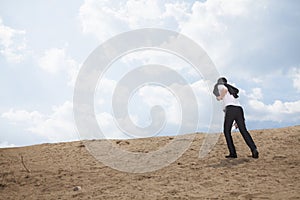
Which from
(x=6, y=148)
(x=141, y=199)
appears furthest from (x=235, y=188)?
(x=6, y=148)

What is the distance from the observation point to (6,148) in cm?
1231

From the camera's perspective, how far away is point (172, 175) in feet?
25.6

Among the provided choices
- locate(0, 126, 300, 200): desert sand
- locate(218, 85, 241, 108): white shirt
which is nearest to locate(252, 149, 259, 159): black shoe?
locate(0, 126, 300, 200): desert sand

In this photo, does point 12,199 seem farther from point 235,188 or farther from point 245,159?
point 245,159

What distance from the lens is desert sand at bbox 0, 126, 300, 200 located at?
660cm

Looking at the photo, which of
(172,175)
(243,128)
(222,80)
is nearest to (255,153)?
(243,128)

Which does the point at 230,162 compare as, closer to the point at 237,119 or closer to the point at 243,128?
the point at 243,128

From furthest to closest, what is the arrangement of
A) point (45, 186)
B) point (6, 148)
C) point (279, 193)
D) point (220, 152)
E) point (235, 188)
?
point (6, 148) → point (220, 152) → point (45, 186) → point (235, 188) → point (279, 193)

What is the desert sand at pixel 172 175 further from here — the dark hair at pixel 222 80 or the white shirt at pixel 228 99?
the dark hair at pixel 222 80

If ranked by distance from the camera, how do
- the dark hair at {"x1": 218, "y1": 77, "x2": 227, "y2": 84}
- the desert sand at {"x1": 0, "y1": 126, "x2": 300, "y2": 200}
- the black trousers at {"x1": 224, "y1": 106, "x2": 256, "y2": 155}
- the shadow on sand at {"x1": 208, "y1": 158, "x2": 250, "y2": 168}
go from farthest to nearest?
the dark hair at {"x1": 218, "y1": 77, "x2": 227, "y2": 84} → the black trousers at {"x1": 224, "y1": 106, "x2": 256, "y2": 155} → the shadow on sand at {"x1": 208, "y1": 158, "x2": 250, "y2": 168} → the desert sand at {"x1": 0, "y1": 126, "x2": 300, "y2": 200}

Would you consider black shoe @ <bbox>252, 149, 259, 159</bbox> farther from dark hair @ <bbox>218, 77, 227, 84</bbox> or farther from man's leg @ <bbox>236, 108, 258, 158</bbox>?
dark hair @ <bbox>218, 77, 227, 84</bbox>

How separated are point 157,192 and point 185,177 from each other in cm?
106

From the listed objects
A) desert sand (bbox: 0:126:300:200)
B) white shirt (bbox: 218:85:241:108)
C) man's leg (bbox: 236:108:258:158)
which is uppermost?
white shirt (bbox: 218:85:241:108)

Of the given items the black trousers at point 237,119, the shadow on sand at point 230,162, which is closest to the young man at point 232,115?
the black trousers at point 237,119
